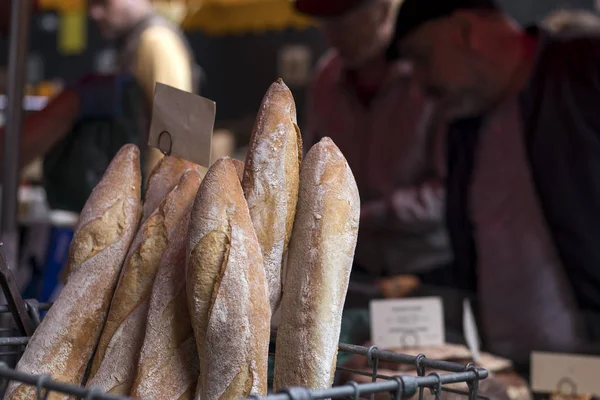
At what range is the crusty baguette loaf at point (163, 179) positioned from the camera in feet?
3.21

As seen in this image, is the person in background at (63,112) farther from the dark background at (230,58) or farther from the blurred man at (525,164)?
the dark background at (230,58)

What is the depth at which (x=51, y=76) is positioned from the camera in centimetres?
612

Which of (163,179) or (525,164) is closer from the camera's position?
(163,179)

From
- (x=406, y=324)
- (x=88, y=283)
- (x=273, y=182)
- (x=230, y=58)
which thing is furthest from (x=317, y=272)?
(x=230, y=58)

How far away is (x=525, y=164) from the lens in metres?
2.04

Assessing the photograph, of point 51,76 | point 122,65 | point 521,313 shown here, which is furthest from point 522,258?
point 51,76

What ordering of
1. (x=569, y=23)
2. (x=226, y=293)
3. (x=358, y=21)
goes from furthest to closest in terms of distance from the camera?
(x=358, y=21) → (x=569, y=23) → (x=226, y=293)

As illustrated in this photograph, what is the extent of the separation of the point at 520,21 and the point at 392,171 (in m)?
0.56

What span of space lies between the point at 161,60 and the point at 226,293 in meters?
1.37

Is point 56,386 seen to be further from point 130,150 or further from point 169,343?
point 130,150

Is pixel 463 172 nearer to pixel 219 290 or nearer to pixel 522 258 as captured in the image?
pixel 522 258

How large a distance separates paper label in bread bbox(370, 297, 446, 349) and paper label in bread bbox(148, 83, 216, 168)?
0.66 m

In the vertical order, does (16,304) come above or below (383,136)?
below

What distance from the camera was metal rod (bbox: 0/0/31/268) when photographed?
5.57 feet
